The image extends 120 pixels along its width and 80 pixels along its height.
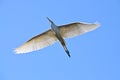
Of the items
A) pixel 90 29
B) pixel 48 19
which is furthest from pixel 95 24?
pixel 48 19

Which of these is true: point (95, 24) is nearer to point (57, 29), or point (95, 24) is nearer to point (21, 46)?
point (57, 29)

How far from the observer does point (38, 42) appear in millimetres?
25984

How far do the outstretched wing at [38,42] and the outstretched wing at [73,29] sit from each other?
0.47m

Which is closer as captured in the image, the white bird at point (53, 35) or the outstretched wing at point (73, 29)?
the white bird at point (53, 35)

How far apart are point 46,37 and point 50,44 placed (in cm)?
37

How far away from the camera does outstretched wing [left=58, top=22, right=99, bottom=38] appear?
83.7 ft

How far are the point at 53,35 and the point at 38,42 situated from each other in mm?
852

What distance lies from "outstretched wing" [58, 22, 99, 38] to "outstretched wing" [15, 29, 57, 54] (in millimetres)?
475

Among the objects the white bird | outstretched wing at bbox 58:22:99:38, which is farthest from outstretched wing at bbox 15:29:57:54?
outstretched wing at bbox 58:22:99:38

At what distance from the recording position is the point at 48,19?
81.1 ft

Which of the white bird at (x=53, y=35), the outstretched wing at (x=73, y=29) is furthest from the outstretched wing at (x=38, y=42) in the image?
the outstretched wing at (x=73, y=29)

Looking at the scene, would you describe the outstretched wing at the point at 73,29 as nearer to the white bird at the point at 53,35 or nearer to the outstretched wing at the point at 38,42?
the white bird at the point at 53,35

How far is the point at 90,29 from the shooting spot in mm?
25359

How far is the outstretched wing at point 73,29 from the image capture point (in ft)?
83.7
